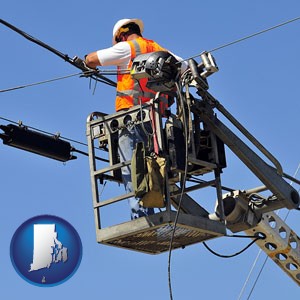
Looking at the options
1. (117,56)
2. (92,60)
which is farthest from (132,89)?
(92,60)

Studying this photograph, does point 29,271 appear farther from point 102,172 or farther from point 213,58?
point 213,58

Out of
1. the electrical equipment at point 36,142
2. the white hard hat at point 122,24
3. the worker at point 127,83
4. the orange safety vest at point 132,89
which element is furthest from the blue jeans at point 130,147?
the electrical equipment at point 36,142

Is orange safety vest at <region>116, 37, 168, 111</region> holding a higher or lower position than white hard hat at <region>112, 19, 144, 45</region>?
lower

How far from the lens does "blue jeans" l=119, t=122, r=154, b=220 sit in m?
12.1

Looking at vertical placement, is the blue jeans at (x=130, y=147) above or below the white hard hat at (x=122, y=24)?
below

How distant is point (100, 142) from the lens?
41.3 ft

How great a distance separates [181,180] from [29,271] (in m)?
2.61

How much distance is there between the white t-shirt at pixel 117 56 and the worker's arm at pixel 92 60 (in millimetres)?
46

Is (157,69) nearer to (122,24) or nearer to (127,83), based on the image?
(127,83)

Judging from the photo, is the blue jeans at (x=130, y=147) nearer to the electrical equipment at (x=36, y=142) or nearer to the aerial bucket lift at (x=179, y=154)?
the aerial bucket lift at (x=179, y=154)

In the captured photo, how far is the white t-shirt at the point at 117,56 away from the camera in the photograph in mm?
12469

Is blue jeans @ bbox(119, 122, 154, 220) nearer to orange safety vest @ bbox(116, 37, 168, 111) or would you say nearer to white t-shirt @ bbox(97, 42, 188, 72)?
orange safety vest @ bbox(116, 37, 168, 111)

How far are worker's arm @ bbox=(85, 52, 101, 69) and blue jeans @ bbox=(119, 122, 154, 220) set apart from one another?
829 millimetres

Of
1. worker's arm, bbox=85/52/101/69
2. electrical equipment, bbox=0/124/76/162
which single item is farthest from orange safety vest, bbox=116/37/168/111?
electrical equipment, bbox=0/124/76/162
